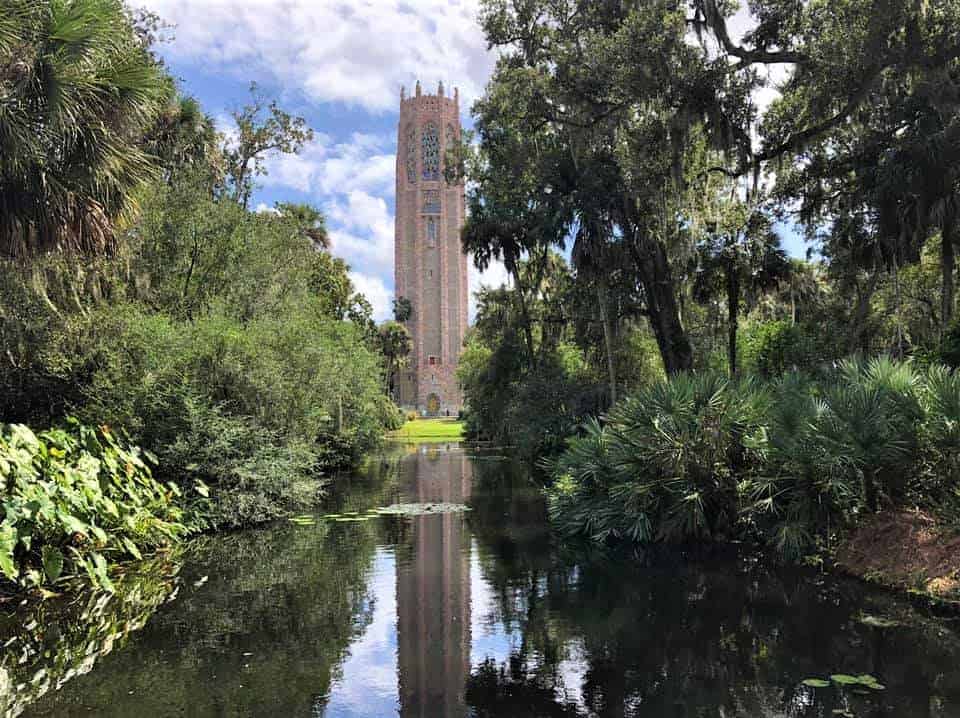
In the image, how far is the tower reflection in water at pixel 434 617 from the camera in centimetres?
574

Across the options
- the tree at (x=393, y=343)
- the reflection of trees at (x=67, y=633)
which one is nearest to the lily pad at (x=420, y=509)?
the reflection of trees at (x=67, y=633)

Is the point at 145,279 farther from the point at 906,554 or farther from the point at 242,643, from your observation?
the point at 906,554

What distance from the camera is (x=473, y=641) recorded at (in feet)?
23.2

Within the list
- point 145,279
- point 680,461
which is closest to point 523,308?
A: point 145,279

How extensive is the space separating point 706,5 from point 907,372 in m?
8.27

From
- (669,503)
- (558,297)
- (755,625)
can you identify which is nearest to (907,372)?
(669,503)

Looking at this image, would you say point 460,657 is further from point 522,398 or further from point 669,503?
point 522,398

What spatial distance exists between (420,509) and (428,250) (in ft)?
277

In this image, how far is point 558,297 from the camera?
30234 millimetres

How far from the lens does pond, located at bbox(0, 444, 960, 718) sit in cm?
552

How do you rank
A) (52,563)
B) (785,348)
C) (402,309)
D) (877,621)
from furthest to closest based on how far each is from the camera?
1. (402,309)
2. (785,348)
3. (52,563)
4. (877,621)

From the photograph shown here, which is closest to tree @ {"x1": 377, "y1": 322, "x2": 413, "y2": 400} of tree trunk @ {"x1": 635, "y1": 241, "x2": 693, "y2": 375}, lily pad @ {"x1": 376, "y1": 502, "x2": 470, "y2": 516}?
tree trunk @ {"x1": 635, "y1": 241, "x2": 693, "y2": 375}

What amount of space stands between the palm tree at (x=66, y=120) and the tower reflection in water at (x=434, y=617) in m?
5.97

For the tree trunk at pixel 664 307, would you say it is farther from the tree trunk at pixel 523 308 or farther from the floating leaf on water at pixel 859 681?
the floating leaf on water at pixel 859 681
